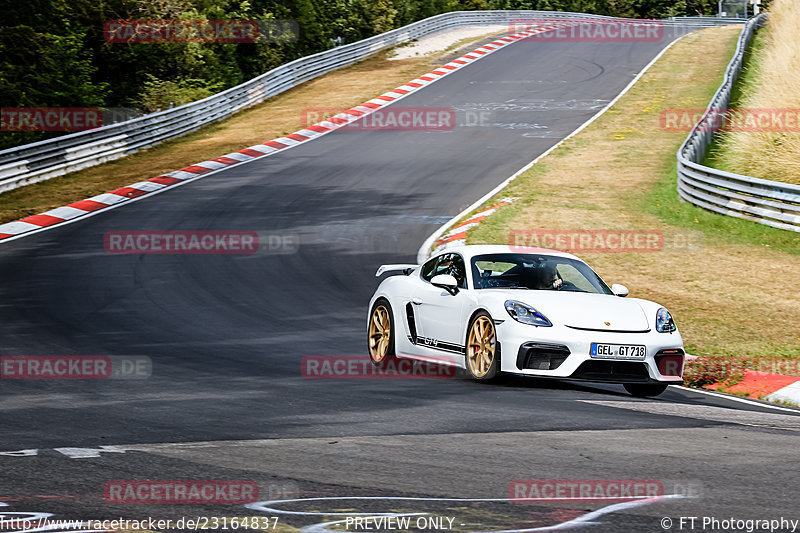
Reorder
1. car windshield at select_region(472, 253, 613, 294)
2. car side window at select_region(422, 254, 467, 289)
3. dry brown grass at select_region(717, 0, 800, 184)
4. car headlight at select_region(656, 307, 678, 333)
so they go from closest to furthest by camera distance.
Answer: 1. car headlight at select_region(656, 307, 678, 333)
2. car windshield at select_region(472, 253, 613, 294)
3. car side window at select_region(422, 254, 467, 289)
4. dry brown grass at select_region(717, 0, 800, 184)

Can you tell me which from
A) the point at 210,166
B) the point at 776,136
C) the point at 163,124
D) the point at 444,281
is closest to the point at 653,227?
the point at 776,136

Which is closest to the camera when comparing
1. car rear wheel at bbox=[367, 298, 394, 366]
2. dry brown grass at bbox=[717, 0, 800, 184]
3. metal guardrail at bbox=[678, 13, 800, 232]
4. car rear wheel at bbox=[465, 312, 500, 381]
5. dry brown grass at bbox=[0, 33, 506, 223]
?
car rear wheel at bbox=[465, 312, 500, 381]

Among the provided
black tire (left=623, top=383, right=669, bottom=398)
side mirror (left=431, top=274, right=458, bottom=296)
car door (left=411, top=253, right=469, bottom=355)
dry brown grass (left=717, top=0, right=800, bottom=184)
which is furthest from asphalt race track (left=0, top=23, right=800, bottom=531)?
dry brown grass (left=717, top=0, right=800, bottom=184)

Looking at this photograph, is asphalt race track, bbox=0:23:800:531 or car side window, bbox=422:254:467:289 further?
car side window, bbox=422:254:467:289

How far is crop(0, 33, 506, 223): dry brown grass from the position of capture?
26609 mm

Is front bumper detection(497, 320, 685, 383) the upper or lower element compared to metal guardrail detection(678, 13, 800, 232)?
upper

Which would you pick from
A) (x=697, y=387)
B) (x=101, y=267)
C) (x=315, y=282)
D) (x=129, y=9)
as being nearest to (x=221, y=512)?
(x=697, y=387)

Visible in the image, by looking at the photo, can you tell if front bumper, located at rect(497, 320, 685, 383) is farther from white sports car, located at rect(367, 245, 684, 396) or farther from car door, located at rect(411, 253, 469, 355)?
car door, located at rect(411, 253, 469, 355)

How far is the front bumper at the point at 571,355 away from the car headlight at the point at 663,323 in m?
0.22

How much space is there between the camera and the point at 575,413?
8492 mm

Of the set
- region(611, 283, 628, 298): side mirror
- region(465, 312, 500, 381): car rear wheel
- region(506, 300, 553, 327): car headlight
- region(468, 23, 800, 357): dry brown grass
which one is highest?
region(506, 300, 553, 327): car headlight

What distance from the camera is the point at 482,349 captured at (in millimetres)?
10180

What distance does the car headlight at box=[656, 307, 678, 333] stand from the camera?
10039mm

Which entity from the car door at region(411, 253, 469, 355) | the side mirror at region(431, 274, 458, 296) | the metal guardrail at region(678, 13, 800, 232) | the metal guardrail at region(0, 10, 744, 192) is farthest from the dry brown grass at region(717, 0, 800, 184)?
the metal guardrail at region(0, 10, 744, 192)
